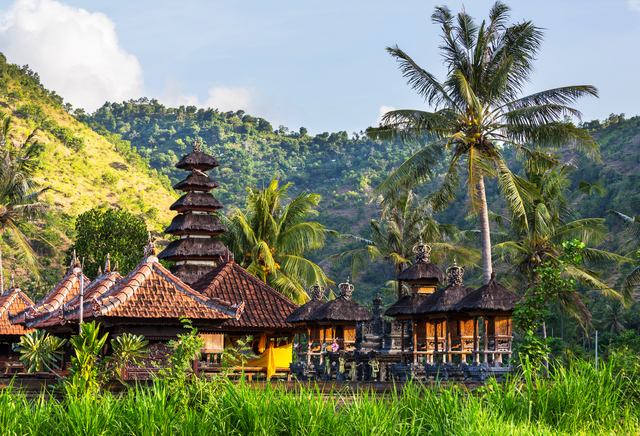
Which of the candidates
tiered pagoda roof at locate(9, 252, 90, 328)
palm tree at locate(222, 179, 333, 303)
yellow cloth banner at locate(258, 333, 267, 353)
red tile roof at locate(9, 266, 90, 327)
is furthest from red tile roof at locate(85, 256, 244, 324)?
palm tree at locate(222, 179, 333, 303)

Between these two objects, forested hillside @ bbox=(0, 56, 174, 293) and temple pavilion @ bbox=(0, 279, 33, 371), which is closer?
temple pavilion @ bbox=(0, 279, 33, 371)

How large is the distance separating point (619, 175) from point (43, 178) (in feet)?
162

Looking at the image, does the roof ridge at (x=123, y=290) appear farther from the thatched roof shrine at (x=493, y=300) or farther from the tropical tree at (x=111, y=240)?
the tropical tree at (x=111, y=240)

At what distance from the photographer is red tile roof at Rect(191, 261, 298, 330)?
20547 millimetres

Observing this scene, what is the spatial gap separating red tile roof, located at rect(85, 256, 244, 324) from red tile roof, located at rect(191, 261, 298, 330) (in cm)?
443

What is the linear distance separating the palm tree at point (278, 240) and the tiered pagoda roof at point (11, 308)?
8846 mm

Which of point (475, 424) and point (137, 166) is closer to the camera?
point (475, 424)

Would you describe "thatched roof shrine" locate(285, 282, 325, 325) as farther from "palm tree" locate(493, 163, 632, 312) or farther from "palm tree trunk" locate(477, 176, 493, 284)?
"palm tree" locate(493, 163, 632, 312)

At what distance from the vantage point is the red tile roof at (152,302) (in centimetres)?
1449

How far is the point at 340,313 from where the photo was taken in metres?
19.9

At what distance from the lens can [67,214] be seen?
57.9 meters

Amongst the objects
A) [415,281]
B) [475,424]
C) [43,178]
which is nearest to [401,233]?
[415,281]

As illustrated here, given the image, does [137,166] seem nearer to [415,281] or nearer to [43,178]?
[43,178]

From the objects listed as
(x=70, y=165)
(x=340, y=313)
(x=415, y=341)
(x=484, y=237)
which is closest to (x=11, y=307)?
(x=340, y=313)
